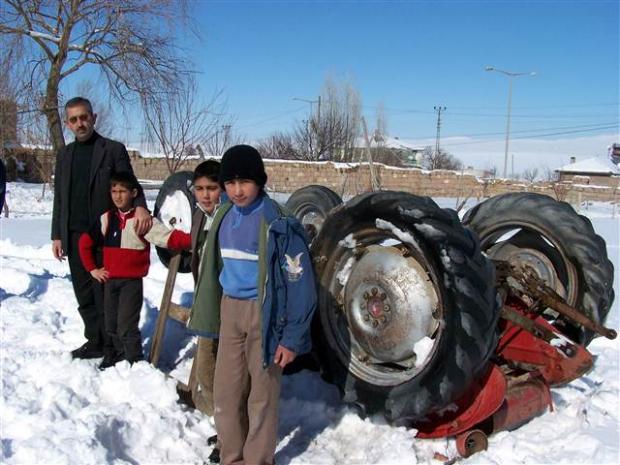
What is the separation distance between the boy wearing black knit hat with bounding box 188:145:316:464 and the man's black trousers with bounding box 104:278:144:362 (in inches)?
41.8

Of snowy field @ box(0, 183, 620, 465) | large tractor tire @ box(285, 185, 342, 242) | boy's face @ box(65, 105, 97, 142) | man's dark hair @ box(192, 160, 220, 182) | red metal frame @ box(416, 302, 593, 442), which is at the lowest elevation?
snowy field @ box(0, 183, 620, 465)

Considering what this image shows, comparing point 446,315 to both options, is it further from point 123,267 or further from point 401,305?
point 123,267

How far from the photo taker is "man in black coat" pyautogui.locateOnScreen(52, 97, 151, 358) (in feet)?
14.3

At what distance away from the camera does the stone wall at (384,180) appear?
90.9ft

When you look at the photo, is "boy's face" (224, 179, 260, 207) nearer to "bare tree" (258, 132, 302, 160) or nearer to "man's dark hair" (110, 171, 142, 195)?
"man's dark hair" (110, 171, 142, 195)

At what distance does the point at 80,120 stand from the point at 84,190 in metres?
0.49

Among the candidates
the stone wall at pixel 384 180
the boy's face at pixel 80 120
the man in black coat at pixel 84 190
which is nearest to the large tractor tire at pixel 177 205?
the man in black coat at pixel 84 190

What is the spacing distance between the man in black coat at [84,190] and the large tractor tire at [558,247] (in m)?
2.44

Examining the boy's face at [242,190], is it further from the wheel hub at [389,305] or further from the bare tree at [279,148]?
the bare tree at [279,148]

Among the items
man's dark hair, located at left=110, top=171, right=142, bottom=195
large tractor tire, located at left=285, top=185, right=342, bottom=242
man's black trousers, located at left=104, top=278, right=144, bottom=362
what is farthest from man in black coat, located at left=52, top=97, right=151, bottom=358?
large tractor tire, located at left=285, top=185, right=342, bottom=242

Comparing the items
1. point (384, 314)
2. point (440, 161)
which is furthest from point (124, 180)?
point (440, 161)

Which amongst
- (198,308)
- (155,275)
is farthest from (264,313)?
(155,275)

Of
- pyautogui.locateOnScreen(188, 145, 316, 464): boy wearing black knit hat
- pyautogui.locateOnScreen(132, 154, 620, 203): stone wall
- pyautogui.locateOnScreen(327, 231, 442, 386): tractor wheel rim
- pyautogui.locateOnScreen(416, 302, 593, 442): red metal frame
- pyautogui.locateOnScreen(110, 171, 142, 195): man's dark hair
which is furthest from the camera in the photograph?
pyautogui.locateOnScreen(132, 154, 620, 203): stone wall

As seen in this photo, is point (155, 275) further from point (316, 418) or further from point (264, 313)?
point (264, 313)
